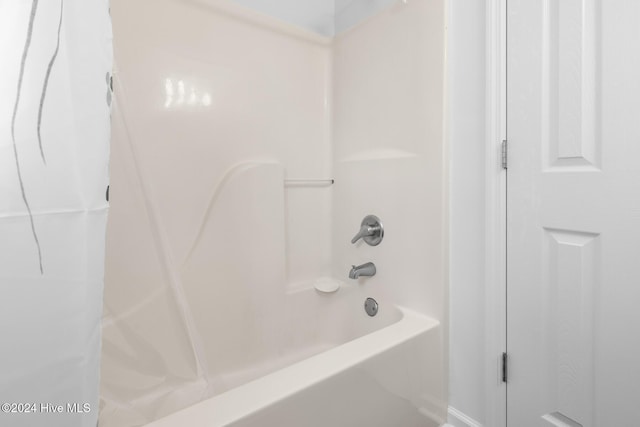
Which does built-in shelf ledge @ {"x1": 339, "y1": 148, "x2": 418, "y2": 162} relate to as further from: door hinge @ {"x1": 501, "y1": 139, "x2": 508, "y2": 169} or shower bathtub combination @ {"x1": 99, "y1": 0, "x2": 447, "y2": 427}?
door hinge @ {"x1": 501, "y1": 139, "x2": 508, "y2": 169}

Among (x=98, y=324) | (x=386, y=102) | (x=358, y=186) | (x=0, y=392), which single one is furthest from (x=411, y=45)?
(x=0, y=392)

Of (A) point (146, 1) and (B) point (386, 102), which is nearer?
(A) point (146, 1)

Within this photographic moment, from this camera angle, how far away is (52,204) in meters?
0.45

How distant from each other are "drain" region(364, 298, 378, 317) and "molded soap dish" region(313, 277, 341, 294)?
0.60ft

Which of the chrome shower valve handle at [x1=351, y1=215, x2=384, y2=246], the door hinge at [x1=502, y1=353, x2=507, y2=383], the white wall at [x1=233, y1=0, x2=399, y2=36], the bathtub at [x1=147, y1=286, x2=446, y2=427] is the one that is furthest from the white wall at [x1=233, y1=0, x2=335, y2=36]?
the door hinge at [x1=502, y1=353, x2=507, y2=383]

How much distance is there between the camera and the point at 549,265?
875mm

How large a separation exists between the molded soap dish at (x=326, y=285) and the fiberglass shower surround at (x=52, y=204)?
1036mm

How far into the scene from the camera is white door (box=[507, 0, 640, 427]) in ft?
2.40

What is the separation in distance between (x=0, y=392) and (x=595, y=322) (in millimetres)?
1188

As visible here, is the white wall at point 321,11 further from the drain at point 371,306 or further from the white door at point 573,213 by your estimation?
the drain at point 371,306

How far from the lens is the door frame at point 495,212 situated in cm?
95

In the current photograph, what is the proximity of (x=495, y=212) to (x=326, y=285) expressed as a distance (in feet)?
2.66

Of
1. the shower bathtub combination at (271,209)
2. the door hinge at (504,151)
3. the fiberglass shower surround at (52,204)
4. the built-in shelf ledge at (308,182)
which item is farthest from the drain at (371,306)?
the fiberglass shower surround at (52,204)

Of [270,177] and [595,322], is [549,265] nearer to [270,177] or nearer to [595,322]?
[595,322]
